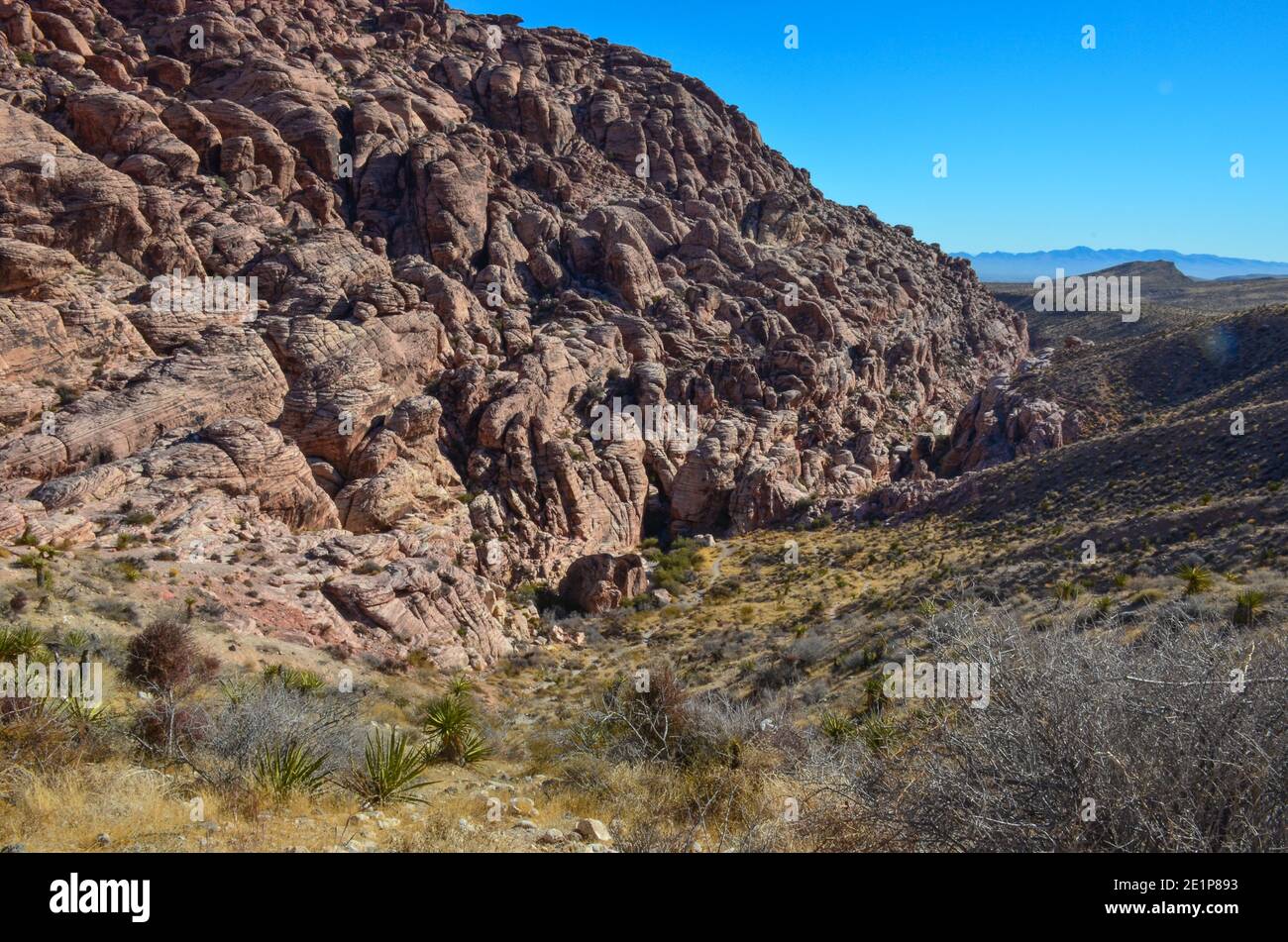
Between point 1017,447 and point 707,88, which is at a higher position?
point 707,88

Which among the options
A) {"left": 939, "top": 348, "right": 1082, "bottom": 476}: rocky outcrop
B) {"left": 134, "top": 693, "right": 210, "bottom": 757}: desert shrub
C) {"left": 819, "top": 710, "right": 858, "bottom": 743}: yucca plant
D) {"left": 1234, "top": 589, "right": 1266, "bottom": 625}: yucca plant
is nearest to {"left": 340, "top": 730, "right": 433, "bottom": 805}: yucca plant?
{"left": 134, "top": 693, "right": 210, "bottom": 757}: desert shrub

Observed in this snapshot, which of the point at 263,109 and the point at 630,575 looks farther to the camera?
the point at 263,109

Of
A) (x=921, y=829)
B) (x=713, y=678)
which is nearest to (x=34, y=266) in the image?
(x=713, y=678)

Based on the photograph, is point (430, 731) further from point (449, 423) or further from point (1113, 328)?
point (1113, 328)

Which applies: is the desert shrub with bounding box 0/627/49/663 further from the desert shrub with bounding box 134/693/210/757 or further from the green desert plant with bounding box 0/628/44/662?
the desert shrub with bounding box 134/693/210/757

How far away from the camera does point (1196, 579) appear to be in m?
14.2

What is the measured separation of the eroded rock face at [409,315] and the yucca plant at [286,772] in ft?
35.4

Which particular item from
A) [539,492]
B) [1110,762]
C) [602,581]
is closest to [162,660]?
[1110,762]

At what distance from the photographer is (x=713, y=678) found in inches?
717

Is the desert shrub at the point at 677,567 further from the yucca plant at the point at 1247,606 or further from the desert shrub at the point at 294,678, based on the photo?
the yucca plant at the point at 1247,606

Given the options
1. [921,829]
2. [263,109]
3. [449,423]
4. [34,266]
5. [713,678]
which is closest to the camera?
[921,829]

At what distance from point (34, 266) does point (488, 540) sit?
17896 mm

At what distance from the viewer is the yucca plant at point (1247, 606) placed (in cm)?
1116

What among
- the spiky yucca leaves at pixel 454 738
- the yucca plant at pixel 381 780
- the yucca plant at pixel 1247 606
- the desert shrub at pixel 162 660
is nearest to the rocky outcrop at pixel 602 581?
the desert shrub at pixel 162 660
